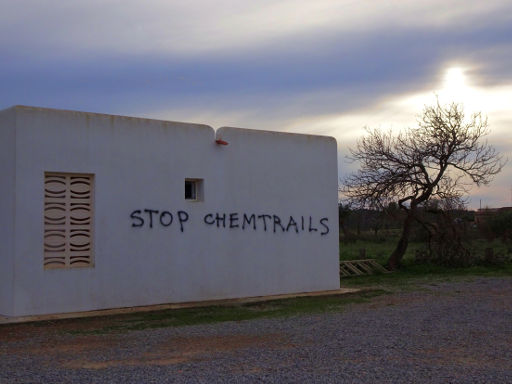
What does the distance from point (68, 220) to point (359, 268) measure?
37.8 feet

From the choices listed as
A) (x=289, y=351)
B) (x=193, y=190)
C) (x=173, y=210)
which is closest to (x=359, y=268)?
(x=193, y=190)

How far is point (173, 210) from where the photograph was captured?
46.8 feet

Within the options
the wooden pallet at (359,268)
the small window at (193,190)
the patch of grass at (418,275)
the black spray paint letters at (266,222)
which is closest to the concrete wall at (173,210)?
the black spray paint letters at (266,222)

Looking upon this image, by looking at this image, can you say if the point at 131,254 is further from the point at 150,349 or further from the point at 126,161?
the point at 150,349

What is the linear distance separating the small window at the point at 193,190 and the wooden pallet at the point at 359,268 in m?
7.59

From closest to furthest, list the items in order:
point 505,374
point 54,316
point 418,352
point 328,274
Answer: point 505,374
point 418,352
point 54,316
point 328,274

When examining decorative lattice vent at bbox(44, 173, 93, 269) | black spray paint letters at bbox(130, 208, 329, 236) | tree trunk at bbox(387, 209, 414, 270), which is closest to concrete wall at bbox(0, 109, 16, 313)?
decorative lattice vent at bbox(44, 173, 93, 269)

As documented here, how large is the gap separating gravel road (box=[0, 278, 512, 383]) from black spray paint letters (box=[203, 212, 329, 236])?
3561mm

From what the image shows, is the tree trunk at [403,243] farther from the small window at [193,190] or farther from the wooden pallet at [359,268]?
the small window at [193,190]

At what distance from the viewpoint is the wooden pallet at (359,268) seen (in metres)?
21.4

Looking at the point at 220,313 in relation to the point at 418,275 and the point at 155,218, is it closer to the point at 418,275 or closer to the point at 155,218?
the point at 155,218

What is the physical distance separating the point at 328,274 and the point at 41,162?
767 cm

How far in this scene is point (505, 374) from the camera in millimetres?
7352

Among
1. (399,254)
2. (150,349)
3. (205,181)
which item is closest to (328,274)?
(205,181)
